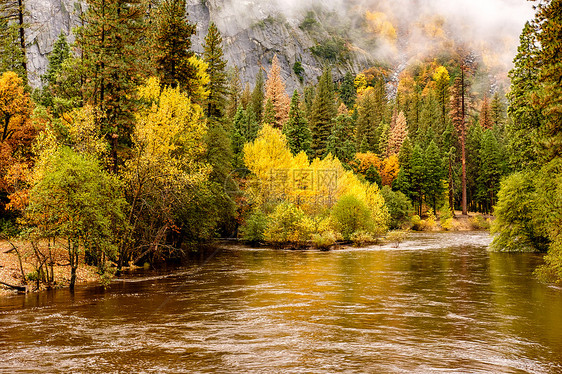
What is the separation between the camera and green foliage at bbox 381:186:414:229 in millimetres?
61594

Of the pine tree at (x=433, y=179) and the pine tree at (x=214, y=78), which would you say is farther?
the pine tree at (x=433, y=179)

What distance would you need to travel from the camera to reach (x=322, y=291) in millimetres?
18125

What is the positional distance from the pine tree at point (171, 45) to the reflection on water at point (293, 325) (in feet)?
60.1

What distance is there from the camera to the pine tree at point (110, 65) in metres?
24.6

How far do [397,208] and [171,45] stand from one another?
133 feet

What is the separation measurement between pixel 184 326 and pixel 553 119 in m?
20.9

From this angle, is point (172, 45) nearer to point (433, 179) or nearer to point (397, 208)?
point (397, 208)

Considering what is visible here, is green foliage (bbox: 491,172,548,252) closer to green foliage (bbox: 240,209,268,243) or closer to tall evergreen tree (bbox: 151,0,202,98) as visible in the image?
green foliage (bbox: 240,209,268,243)

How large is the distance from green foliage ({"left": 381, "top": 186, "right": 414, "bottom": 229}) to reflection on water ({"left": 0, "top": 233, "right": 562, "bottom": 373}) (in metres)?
39.2

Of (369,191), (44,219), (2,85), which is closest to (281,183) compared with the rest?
(369,191)

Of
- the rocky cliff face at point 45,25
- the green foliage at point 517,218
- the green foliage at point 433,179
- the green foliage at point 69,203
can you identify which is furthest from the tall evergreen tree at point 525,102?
the rocky cliff face at point 45,25

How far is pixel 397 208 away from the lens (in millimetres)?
61844

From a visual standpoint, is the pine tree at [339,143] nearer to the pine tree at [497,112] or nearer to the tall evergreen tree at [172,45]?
the tall evergreen tree at [172,45]

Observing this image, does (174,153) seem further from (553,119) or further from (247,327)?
(553,119)
